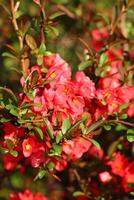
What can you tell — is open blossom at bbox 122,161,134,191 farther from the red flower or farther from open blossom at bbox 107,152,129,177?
the red flower

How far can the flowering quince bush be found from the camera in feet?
4.77

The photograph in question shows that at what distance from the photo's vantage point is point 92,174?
1.94 m

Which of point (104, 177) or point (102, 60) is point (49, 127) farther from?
point (104, 177)

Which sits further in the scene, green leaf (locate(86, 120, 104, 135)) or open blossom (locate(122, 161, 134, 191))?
open blossom (locate(122, 161, 134, 191))

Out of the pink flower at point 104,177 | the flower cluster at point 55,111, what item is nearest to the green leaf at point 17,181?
the pink flower at point 104,177

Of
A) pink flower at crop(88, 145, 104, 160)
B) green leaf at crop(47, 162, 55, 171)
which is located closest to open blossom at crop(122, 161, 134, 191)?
pink flower at crop(88, 145, 104, 160)

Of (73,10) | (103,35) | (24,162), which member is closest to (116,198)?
(24,162)

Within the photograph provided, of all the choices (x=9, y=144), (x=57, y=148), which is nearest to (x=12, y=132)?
(x=9, y=144)

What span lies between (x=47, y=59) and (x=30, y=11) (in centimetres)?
147

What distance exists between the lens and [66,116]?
1.48 m

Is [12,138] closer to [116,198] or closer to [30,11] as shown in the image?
[116,198]

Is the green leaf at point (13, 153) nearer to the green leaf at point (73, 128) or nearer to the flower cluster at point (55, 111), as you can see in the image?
the flower cluster at point (55, 111)

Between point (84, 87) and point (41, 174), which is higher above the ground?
point (84, 87)

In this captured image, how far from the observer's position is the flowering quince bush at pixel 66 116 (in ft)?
4.77
